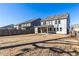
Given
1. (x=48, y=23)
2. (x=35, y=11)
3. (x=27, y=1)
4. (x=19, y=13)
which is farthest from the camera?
(x=48, y=23)

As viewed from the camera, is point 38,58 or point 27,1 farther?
point 27,1

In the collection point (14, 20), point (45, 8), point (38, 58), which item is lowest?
point (38, 58)

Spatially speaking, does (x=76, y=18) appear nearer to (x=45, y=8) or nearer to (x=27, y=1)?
(x=45, y=8)

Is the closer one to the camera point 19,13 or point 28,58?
point 28,58

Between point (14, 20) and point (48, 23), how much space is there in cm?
457

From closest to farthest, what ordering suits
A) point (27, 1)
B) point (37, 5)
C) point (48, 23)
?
point (27, 1)
point (37, 5)
point (48, 23)

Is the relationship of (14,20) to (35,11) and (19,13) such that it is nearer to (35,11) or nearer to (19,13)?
(19,13)

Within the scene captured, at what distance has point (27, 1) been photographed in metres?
5.32

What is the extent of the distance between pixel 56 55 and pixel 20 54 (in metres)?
1.34

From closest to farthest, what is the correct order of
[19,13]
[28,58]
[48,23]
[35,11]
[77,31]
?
[28,58]
[35,11]
[19,13]
[77,31]
[48,23]

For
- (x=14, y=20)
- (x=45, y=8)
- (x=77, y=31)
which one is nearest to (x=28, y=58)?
(x=45, y=8)

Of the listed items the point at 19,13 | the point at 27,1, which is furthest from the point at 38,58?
the point at 19,13

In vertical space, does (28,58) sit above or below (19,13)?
below

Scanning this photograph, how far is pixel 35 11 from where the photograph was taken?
251 inches
